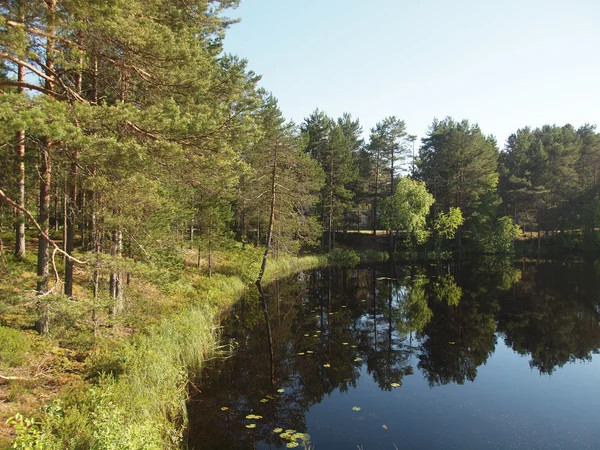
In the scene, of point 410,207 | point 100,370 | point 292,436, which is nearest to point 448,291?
point 410,207

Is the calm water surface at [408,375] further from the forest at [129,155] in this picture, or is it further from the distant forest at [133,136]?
the distant forest at [133,136]

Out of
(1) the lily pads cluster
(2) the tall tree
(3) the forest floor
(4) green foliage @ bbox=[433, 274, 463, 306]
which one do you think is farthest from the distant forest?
(2) the tall tree

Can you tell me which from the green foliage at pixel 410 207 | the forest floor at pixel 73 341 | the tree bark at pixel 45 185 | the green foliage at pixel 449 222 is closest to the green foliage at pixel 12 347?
the forest floor at pixel 73 341

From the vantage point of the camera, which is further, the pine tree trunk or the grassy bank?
the pine tree trunk

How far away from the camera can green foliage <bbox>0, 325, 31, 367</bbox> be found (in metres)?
8.75

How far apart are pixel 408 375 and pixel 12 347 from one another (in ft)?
36.2

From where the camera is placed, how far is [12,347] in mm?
9227

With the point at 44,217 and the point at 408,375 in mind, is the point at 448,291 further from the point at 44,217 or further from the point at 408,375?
the point at 44,217

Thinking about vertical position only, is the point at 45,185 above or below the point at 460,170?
below

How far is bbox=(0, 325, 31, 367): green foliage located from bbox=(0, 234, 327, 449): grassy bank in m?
0.03

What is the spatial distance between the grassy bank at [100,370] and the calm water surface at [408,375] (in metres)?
0.97

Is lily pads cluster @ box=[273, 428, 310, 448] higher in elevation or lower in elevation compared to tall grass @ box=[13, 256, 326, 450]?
lower

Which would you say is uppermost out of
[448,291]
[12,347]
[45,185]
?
[45,185]

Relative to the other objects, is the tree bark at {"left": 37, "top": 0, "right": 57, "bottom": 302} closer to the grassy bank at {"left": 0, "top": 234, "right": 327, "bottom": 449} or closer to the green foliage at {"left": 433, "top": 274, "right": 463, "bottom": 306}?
the grassy bank at {"left": 0, "top": 234, "right": 327, "bottom": 449}
